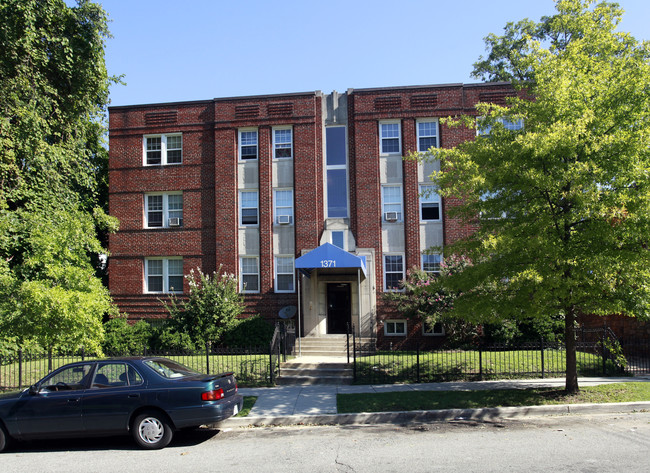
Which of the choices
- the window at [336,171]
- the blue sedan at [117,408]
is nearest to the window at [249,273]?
the window at [336,171]

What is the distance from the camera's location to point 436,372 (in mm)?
14039

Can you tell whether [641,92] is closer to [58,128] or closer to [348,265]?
[348,265]

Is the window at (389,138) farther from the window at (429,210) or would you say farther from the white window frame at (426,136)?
the window at (429,210)

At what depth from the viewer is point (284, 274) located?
69.5ft

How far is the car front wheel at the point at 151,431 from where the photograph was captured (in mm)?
8219

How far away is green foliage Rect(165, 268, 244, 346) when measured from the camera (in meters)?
18.9

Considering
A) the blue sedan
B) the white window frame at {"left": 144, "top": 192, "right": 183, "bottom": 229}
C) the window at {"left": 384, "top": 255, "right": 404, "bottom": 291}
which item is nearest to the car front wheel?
the blue sedan

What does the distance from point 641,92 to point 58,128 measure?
21.3m

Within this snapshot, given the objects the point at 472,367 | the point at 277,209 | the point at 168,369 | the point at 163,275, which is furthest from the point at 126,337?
the point at 472,367

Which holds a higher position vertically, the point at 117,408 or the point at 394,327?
the point at 394,327

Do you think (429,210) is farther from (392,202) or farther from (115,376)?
(115,376)

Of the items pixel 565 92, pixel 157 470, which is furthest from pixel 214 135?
pixel 157 470

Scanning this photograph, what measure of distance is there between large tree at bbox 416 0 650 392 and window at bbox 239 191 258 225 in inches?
459

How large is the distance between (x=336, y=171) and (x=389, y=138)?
264cm
